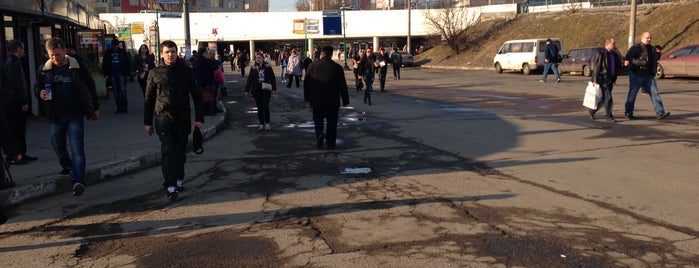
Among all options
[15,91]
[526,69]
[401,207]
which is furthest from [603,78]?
[526,69]

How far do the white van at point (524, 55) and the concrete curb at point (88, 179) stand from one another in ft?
84.3

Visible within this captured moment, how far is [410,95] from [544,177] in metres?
13.3

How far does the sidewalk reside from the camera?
22.6 ft

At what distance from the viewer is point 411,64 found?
5094 cm

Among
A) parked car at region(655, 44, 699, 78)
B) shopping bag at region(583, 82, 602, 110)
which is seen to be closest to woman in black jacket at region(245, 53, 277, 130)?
shopping bag at region(583, 82, 602, 110)

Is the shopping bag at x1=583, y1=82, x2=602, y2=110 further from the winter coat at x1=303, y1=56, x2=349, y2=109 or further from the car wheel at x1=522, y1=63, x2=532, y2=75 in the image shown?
the car wheel at x1=522, y1=63, x2=532, y2=75

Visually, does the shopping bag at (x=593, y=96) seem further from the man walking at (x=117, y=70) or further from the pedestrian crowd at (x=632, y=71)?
the man walking at (x=117, y=70)

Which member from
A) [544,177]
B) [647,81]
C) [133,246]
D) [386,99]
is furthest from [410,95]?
[133,246]

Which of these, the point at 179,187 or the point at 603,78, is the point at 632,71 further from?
the point at 179,187

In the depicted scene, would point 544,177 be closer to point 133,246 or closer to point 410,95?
point 133,246

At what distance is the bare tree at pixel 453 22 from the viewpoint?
49.1 m

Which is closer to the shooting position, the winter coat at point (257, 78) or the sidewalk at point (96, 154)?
the sidewalk at point (96, 154)

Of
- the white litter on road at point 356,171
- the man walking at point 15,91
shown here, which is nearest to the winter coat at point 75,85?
the man walking at point 15,91

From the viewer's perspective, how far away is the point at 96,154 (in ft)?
29.0
